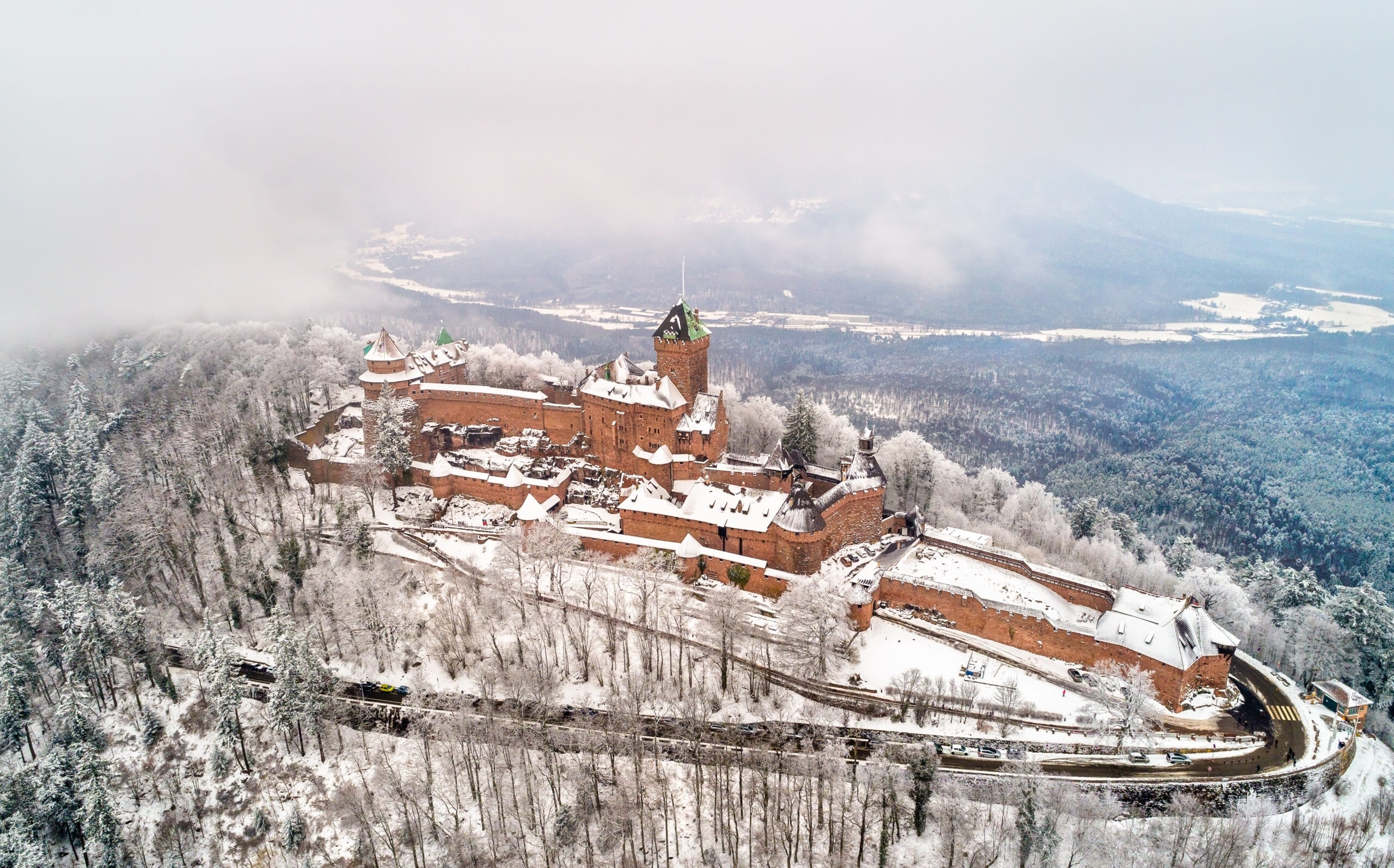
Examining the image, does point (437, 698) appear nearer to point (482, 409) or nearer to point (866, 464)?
point (482, 409)

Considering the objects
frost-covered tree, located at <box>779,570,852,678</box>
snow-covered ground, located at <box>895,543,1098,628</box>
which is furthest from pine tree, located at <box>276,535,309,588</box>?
snow-covered ground, located at <box>895,543,1098,628</box>

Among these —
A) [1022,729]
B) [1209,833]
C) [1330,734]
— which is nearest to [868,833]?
[1022,729]

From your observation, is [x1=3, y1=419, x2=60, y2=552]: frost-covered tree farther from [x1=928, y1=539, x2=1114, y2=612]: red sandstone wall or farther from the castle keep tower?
[x1=928, y1=539, x2=1114, y2=612]: red sandstone wall

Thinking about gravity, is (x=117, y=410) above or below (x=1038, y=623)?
above

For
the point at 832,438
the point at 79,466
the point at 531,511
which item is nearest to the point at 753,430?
the point at 832,438

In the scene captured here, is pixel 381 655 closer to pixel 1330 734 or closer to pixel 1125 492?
pixel 1330 734

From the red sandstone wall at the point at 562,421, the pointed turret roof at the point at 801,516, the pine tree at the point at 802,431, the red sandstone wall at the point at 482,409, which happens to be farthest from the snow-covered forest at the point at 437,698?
the pine tree at the point at 802,431
